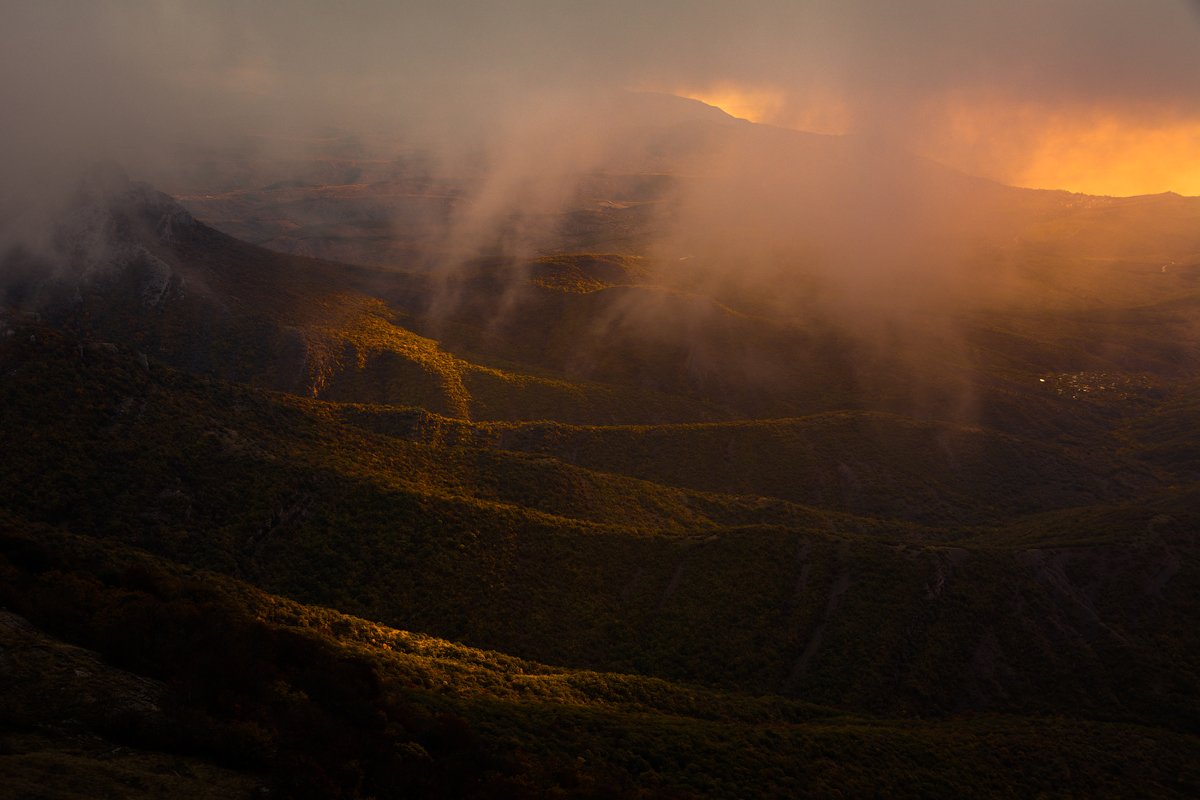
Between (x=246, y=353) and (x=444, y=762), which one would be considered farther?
(x=246, y=353)

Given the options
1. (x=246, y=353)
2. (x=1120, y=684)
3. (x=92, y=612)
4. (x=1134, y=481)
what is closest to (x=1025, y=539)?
(x=1120, y=684)

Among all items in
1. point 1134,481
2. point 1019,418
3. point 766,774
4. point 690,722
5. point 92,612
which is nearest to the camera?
point 92,612

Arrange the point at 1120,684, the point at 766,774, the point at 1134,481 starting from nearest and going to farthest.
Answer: the point at 766,774 < the point at 1120,684 < the point at 1134,481

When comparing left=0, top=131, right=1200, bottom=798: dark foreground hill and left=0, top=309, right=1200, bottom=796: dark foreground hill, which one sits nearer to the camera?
left=0, top=131, right=1200, bottom=798: dark foreground hill

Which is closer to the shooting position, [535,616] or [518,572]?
[535,616]

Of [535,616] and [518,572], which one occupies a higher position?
[518,572]

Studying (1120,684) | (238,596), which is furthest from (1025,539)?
(238,596)

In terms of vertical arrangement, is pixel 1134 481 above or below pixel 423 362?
below

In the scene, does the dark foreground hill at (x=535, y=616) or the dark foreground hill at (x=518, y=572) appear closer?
the dark foreground hill at (x=518, y=572)

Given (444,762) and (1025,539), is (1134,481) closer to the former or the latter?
(1025,539)

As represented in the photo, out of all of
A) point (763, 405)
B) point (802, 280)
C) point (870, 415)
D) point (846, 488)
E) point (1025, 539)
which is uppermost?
point (802, 280)
